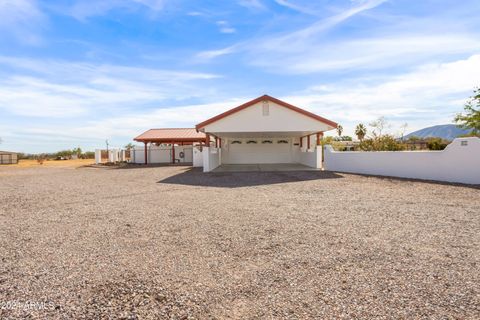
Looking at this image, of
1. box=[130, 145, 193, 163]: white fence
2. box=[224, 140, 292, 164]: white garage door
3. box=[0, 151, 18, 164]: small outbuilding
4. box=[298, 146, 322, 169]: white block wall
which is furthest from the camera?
box=[0, 151, 18, 164]: small outbuilding

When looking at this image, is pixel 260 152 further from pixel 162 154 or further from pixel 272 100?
pixel 162 154

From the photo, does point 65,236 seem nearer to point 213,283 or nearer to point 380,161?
point 213,283

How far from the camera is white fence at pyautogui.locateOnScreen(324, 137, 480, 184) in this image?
44.1ft

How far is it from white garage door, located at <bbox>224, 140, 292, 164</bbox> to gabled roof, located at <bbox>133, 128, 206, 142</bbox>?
18.3 feet

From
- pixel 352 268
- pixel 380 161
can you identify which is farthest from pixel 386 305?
pixel 380 161

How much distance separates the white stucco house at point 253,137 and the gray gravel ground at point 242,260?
11.2 m

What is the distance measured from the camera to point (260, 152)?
28.2 m

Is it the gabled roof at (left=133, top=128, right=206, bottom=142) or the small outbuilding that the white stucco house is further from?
the small outbuilding

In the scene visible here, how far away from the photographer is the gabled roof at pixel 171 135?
3244 centimetres

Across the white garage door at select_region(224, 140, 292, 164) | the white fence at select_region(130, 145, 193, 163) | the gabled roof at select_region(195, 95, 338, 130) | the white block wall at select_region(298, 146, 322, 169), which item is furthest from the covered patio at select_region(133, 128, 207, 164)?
the gabled roof at select_region(195, 95, 338, 130)

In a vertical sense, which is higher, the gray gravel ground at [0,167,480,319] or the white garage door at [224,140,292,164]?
the white garage door at [224,140,292,164]

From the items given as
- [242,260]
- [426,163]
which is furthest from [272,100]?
[242,260]

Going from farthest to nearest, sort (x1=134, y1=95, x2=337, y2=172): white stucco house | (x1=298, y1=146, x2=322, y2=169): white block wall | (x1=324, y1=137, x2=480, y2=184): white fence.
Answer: (x1=298, y1=146, x2=322, y2=169): white block wall, (x1=134, y1=95, x2=337, y2=172): white stucco house, (x1=324, y1=137, x2=480, y2=184): white fence

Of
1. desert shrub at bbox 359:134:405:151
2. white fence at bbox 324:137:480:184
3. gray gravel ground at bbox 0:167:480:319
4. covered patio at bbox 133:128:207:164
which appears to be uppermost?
covered patio at bbox 133:128:207:164
